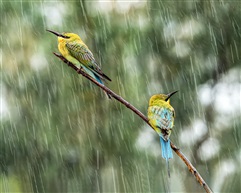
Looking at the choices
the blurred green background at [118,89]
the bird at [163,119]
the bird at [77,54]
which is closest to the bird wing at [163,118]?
the bird at [163,119]

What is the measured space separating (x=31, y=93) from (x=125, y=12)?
9.58ft

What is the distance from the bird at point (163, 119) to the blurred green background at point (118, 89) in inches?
340

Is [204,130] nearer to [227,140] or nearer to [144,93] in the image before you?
[227,140]

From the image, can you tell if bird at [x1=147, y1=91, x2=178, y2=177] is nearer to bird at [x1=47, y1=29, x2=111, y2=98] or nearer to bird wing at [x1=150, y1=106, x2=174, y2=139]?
bird wing at [x1=150, y1=106, x2=174, y2=139]

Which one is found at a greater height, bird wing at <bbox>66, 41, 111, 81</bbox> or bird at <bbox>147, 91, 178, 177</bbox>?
bird wing at <bbox>66, 41, 111, 81</bbox>

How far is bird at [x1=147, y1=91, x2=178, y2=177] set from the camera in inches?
61.2

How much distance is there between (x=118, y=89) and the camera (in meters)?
10.9

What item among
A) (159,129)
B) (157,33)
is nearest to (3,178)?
(157,33)

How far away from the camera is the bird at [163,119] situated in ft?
5.10

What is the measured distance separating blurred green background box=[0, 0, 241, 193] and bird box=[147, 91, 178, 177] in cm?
865

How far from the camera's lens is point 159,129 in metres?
1.63

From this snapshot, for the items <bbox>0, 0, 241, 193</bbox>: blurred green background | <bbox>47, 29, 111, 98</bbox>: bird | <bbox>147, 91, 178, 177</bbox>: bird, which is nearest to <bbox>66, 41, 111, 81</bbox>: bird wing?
<bbox>47, 29, 111, 98</bbox>: bird

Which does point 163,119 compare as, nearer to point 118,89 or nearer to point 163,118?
point 163,118

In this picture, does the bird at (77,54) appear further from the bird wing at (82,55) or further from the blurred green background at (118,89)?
the blurred green background at (118,89)
